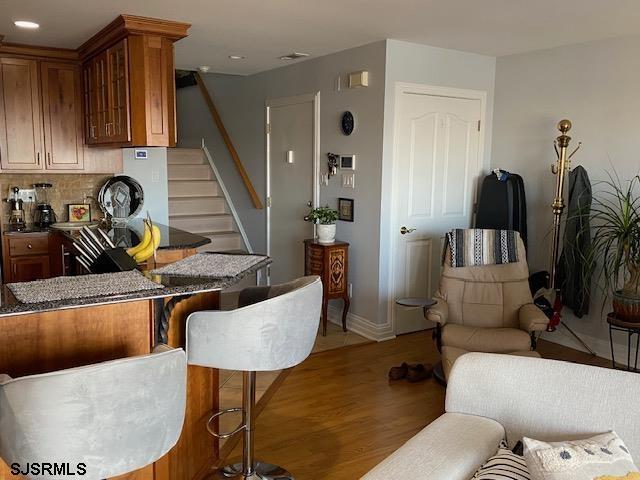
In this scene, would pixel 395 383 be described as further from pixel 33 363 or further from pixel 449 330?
pixel 33 363

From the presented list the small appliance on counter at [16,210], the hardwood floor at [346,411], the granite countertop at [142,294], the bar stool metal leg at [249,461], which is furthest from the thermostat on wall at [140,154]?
the bar stool metal leg at [249,461]

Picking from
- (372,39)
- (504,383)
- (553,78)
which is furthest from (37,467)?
(553,78)

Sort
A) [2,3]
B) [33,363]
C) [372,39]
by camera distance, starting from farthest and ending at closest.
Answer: [372,39]
[2,3]
[33,363]

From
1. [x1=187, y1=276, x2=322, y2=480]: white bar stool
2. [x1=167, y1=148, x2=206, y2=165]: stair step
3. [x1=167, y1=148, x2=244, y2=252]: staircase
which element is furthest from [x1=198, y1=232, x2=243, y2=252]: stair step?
[x1=187, y1=276, x2=322, y2=480]: white bar stool

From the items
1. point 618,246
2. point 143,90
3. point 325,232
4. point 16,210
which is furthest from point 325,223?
point 16,210

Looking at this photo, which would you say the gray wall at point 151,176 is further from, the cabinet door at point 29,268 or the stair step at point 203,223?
the stair step at point 203,223

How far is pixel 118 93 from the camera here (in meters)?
4.07

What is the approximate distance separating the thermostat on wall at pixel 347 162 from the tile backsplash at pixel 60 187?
7.07 feet

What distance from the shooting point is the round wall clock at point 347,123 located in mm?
4684

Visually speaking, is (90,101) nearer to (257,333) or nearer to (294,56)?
(294,56)

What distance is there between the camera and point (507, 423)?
5.81 feet

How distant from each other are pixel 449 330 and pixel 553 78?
7.54 ft

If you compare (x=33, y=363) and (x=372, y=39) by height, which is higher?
(x=372, y=39)

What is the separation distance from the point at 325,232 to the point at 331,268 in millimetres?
304
